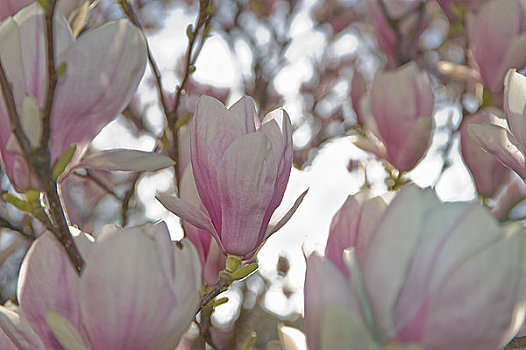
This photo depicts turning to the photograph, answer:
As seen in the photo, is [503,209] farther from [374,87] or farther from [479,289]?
[479,289]

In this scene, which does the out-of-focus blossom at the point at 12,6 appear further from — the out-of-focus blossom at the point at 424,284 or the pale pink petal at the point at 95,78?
the out-of-focus blossom at the point at 424,284

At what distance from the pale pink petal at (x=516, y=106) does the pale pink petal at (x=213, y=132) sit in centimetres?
28

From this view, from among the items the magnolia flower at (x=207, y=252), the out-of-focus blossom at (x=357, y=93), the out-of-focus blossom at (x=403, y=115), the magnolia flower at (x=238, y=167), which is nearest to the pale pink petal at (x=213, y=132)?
the magnolia flower at (x=238, y=167)

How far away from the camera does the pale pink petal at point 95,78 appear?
2.13 ft

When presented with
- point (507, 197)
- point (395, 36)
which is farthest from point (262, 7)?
point (507, 197)

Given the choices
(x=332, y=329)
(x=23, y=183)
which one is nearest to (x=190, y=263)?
(x=332, y=329)

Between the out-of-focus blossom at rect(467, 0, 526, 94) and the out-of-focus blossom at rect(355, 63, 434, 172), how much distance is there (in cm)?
12

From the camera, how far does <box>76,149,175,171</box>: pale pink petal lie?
66 centimetres

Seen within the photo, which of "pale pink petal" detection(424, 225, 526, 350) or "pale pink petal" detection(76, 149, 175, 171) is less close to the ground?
"pale pink petal" detection(76, 149, 175, 171)

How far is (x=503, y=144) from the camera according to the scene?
69 centimetres

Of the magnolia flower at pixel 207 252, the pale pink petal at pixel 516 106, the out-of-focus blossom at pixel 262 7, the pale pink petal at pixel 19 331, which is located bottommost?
the out-of-focus blossom at pixel 262 7

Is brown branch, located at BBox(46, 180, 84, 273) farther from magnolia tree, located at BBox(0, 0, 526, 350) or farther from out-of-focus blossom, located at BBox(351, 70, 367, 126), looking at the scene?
out-of-focus blossom, located at BBox(351, 70, 367, 126)

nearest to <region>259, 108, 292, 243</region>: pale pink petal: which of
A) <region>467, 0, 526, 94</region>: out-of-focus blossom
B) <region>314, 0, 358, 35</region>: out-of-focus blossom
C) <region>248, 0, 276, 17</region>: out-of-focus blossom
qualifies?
<region>467, 0, 526, 94</region>: out-of-focus blossom

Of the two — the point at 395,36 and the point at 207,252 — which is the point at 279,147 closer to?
the point at 207,252
